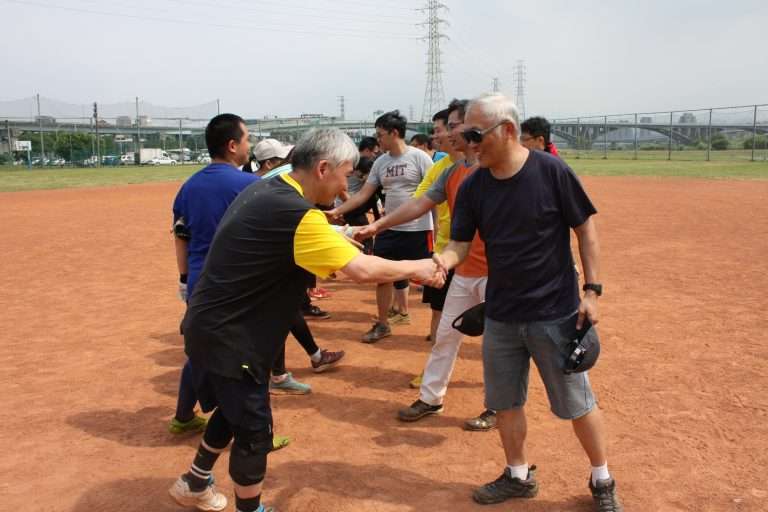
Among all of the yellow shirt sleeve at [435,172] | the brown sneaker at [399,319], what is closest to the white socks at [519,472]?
the yellow shirt sleeve at [435,172]

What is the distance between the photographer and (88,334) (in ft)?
22.8

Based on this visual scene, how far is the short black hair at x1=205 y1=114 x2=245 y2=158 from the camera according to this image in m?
4.16

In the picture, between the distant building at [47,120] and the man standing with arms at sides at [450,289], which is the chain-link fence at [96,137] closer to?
the distant building at [47,120]

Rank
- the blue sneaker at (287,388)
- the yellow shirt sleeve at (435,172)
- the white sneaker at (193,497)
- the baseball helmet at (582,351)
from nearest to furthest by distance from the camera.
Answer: the baseball helmet at (582,351), the white sneaker at (193,497), the yellow shirt sleeve at (435,172), the blue sneaker at (287,388)

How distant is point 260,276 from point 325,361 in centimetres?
295

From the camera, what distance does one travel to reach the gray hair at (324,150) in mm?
2996

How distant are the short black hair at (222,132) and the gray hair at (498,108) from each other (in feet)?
5.77

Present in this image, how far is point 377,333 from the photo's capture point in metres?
6.58

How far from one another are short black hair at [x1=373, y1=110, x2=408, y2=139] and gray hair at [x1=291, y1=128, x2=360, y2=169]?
3256mm

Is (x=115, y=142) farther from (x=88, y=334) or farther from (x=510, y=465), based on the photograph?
(x=510, y=465)

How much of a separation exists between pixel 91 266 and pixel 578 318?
9.82 metres

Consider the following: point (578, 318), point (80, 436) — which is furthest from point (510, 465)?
point (80, 436)

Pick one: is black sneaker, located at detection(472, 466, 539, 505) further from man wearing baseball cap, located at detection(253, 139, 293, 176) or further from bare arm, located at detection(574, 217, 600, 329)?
man wearing baseball cap, located at detection(253, 139, 293, 176)

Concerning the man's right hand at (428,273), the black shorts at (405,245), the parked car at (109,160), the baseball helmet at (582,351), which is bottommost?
the baseball helmet at (582,351)
